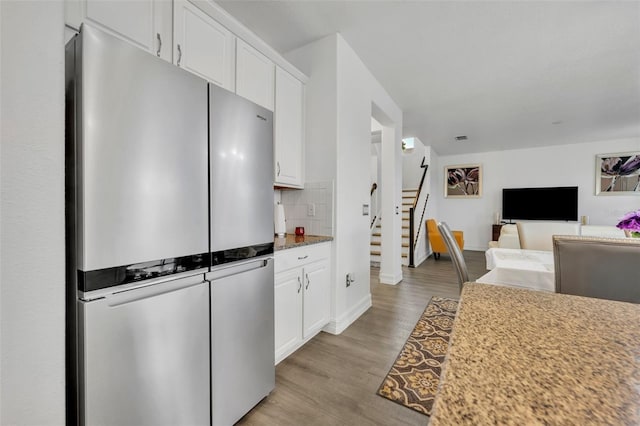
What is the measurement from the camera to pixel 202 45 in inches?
65.5

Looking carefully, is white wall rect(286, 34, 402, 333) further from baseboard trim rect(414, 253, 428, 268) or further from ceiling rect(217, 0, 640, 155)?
Result: baseboard trim rect(414, 253, 428, 268)

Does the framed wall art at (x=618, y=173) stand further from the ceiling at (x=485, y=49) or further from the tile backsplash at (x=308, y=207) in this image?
the tile backsplash at (x=308, y=207)

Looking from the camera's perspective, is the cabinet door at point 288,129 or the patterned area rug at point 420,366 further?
the cabinet door at point 288,129

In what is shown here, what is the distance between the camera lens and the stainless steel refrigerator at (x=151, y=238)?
2.93 feet

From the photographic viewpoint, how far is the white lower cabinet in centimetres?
185

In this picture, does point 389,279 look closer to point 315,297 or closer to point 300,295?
point 315,297

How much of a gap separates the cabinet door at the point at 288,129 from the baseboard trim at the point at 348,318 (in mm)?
1306

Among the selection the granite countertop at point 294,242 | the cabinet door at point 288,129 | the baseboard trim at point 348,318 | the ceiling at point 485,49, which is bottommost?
the baseboard trim at point 348,318

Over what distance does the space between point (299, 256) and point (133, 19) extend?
5.50 ft

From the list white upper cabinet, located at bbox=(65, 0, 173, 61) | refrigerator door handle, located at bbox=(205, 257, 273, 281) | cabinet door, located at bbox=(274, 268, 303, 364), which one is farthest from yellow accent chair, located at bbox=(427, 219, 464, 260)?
white upper cabinet, located at bbox=(65, 0, 173, 61)

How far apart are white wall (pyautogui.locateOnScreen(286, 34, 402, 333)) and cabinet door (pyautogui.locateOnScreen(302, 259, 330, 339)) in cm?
10

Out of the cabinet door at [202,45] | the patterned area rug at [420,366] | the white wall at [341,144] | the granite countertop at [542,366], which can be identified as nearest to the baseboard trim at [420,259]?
the patterned area rug at [420,366]

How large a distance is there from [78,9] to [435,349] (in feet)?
9.81

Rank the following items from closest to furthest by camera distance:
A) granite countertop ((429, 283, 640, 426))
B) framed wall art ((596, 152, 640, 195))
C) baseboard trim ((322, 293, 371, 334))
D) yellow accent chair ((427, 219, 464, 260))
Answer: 1. granite countertop ((429, 283, 640, 426))
2. baseboard trim ((322, 293, 371, 334))
3. yellow accent chair ((427, 219, 464, 260))
4. framed wall art ((596, 152, 640, 195))
